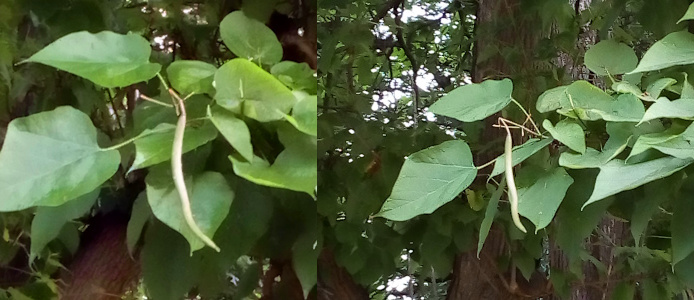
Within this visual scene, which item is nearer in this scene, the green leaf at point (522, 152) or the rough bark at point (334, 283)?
the green leaf at point (522, 152)

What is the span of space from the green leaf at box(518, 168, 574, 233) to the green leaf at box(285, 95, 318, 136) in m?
0.14

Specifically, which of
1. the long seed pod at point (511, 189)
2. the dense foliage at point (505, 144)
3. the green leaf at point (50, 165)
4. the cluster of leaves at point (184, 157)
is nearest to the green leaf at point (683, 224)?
the dense foliage at point (505, 144)

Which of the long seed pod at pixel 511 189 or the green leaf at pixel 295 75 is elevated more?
the green leaf at pixel 295 75

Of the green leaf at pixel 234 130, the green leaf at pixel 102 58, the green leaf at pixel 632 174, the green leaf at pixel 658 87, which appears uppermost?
the green leaf at pixel 102 58

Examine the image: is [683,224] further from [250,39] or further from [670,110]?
[250,39]

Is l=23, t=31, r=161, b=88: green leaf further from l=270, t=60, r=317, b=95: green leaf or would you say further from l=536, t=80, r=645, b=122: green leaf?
l=536, t=80, r=645, b=122: green leaf

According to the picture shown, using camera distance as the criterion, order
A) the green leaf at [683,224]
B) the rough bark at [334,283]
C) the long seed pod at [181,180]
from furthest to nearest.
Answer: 1. the rough bark at [334,283]
2. the green leaf at [683,224]
3. the long seed pod at [181,180]

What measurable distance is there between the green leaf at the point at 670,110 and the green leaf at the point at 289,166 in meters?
0.18

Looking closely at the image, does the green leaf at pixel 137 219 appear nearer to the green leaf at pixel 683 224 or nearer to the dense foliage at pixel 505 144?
the dense foliage at pixel 505 144

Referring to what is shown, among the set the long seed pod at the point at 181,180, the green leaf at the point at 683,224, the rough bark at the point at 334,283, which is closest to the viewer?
the long seed pod at the point at 181,180

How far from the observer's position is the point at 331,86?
0.59 meters

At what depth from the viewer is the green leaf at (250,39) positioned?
360mm

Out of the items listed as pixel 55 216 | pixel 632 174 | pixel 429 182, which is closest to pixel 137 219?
pixel 55 216

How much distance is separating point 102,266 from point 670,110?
384 mm
